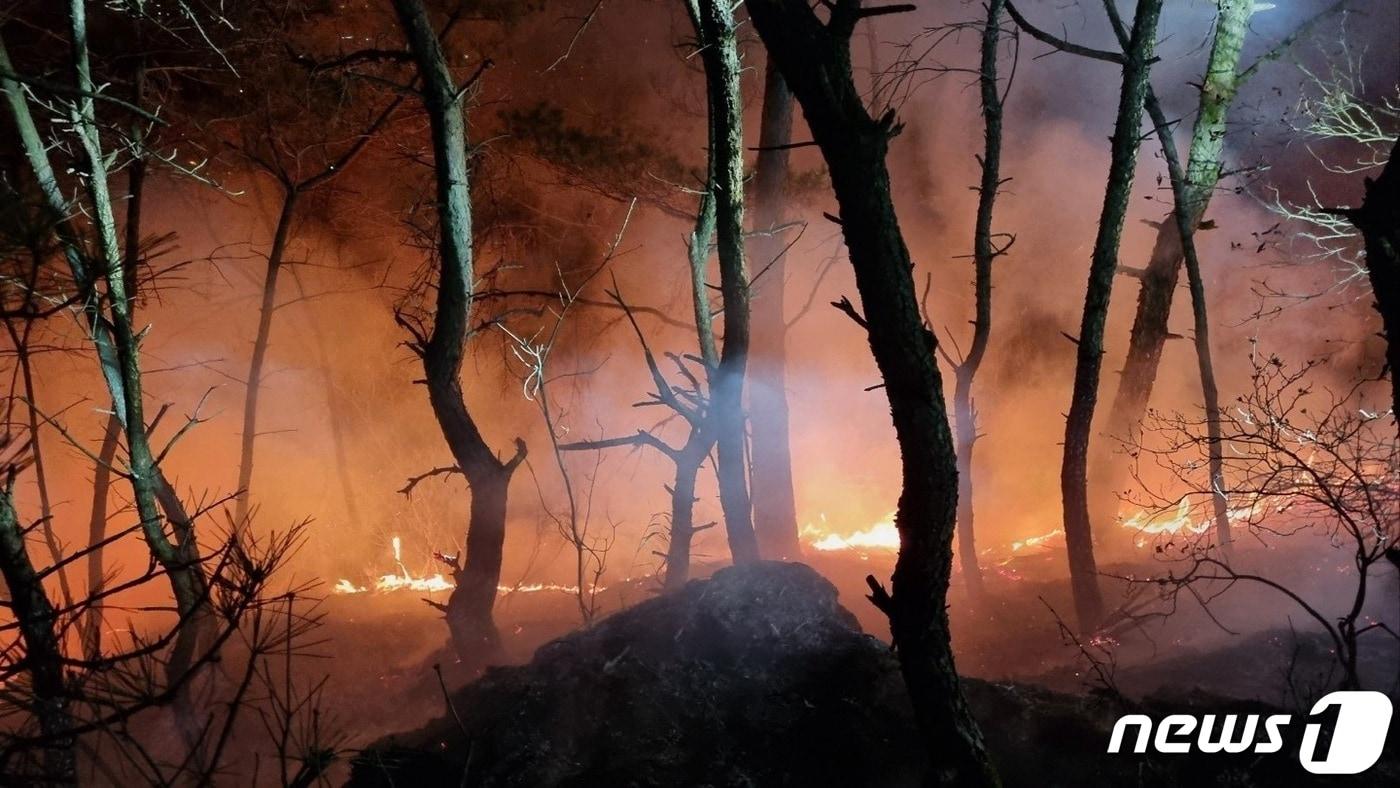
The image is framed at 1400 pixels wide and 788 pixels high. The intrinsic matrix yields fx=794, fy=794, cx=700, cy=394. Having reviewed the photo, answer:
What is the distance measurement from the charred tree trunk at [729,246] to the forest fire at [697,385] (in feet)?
0.18

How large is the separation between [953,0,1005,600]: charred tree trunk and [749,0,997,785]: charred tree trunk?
17.5ft

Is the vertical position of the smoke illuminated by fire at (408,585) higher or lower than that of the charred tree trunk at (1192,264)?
lower

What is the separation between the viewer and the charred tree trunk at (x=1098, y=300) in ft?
28.9

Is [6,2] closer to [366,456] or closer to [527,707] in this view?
[366,456]

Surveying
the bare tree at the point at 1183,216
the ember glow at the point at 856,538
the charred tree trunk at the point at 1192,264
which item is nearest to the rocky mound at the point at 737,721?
the charred tree trunk at the point at 1192,264

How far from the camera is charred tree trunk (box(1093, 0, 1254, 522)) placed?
36.7 ft

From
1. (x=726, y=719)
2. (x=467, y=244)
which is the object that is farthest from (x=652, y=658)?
(x=467, y=244)

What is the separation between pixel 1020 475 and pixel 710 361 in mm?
10546

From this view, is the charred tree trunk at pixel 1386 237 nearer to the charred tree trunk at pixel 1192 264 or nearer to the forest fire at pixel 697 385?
the forest fire at pixel 697 385

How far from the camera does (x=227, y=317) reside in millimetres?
14938

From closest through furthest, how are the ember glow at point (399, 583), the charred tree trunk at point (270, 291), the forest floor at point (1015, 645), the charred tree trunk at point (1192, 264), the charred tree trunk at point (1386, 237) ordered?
the charred tree trunk at point (1386, 237)
the forest floor at point (1015, 645)
the charred tree trunk at point (1192, 264)
the charred tree trunk at point (270, 291)
the ember glow at point (399, 583)

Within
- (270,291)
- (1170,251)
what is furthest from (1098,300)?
(270,291)

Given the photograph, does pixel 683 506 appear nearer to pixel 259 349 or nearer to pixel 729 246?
pixel 729 246

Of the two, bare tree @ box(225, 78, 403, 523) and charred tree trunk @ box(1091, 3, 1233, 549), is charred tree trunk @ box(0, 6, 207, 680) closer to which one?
bare tree @ box(225, 78, 403, 523)
